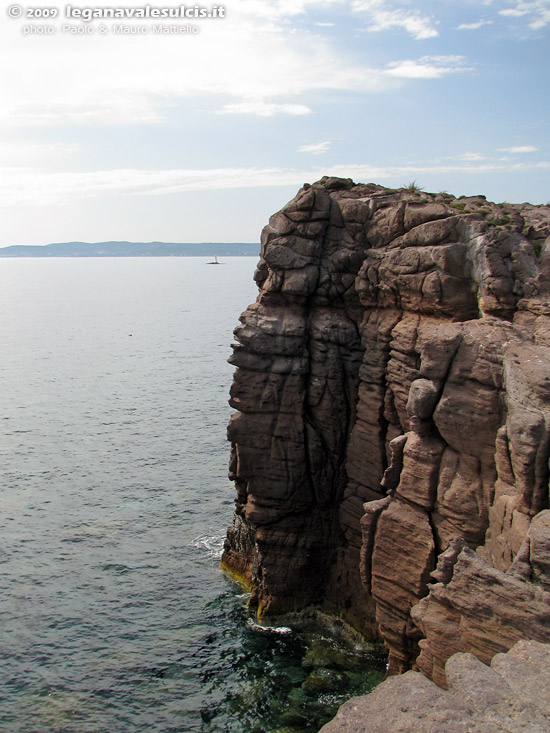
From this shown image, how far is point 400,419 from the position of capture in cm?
3928

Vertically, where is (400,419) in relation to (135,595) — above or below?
above

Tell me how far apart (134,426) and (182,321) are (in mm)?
105785

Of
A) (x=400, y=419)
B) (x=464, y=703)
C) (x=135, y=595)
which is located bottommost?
(x=135, y=595)

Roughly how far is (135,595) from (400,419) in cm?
2259

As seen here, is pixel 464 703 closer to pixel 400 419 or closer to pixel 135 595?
pixel 400 419

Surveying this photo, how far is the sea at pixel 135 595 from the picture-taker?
37.1 m

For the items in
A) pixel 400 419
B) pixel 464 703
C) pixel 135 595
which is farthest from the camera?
pixel 135 595

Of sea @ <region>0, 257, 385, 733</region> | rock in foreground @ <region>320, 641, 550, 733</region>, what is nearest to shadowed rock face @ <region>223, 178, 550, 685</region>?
rock in foreground @ <region>320, 641, 550, 733</region>

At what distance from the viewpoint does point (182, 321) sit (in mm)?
185875

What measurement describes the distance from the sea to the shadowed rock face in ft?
14.1

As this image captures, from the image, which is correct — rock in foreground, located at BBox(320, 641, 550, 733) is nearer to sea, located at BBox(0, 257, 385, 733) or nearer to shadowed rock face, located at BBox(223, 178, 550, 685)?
shadowed rock face, located at BBox(223, 178, 550, 685)

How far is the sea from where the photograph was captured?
122 ft

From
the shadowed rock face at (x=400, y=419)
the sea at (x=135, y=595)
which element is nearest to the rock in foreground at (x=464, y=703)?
the shadowed rock face at (x=400, y=419)

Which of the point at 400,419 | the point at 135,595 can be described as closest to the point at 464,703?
the point at 400,419
